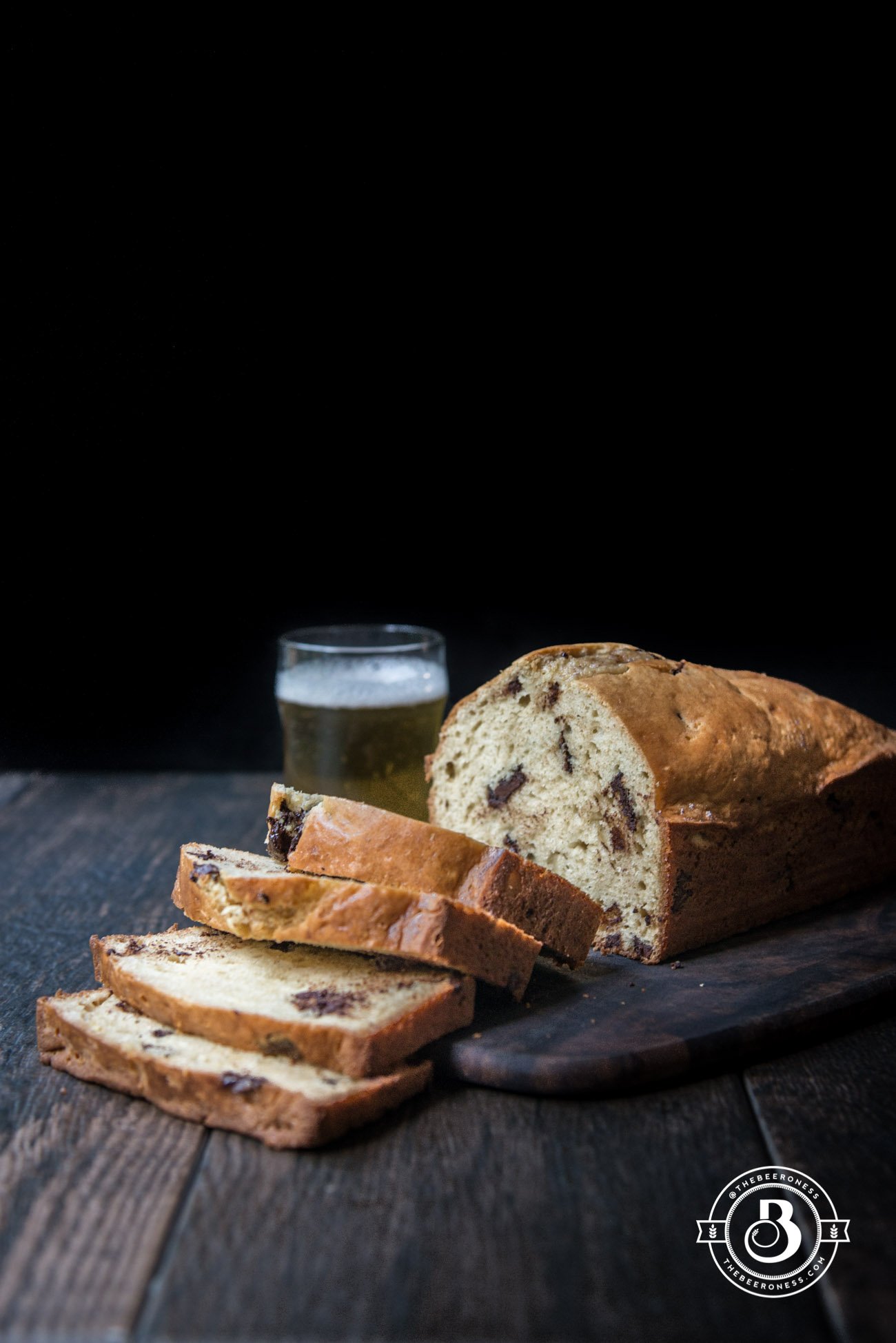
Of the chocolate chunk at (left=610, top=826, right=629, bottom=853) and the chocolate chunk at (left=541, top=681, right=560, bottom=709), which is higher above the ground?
the chocolate chunk at (left=541, top=681, right=560, bottom=709)

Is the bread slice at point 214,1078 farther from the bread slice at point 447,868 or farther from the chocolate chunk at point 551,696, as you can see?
the chocolate chunk at point 551,696

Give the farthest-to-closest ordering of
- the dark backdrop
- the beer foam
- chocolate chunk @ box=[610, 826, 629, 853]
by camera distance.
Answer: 1. the dark backdrop
2. the beer foam
3. chocolate chunk @ box=[610, 826, 629, 853]

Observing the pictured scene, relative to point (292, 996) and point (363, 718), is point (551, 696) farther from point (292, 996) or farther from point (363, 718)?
point (292, 996)

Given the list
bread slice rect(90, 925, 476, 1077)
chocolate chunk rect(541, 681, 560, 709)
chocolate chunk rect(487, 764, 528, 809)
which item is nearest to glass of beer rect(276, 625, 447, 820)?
chocolate chunk rect(487, 764, 528, 809)

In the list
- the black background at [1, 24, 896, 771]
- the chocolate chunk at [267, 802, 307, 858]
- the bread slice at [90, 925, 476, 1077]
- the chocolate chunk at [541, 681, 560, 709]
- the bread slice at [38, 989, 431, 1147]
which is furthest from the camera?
the black background at [1, 24, 896, 771]

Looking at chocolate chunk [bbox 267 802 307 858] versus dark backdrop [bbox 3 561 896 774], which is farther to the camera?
dark backdrop [bbox 3 561 896 774]

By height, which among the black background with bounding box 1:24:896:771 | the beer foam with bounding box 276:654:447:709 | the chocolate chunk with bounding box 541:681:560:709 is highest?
the black background with bounding box 1:24:896:771

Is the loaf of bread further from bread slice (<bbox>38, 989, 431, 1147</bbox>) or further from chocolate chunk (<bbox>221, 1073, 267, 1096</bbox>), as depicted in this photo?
chocolate chunk (<bbox>221, 1073, 267, 1096</bbox>)
